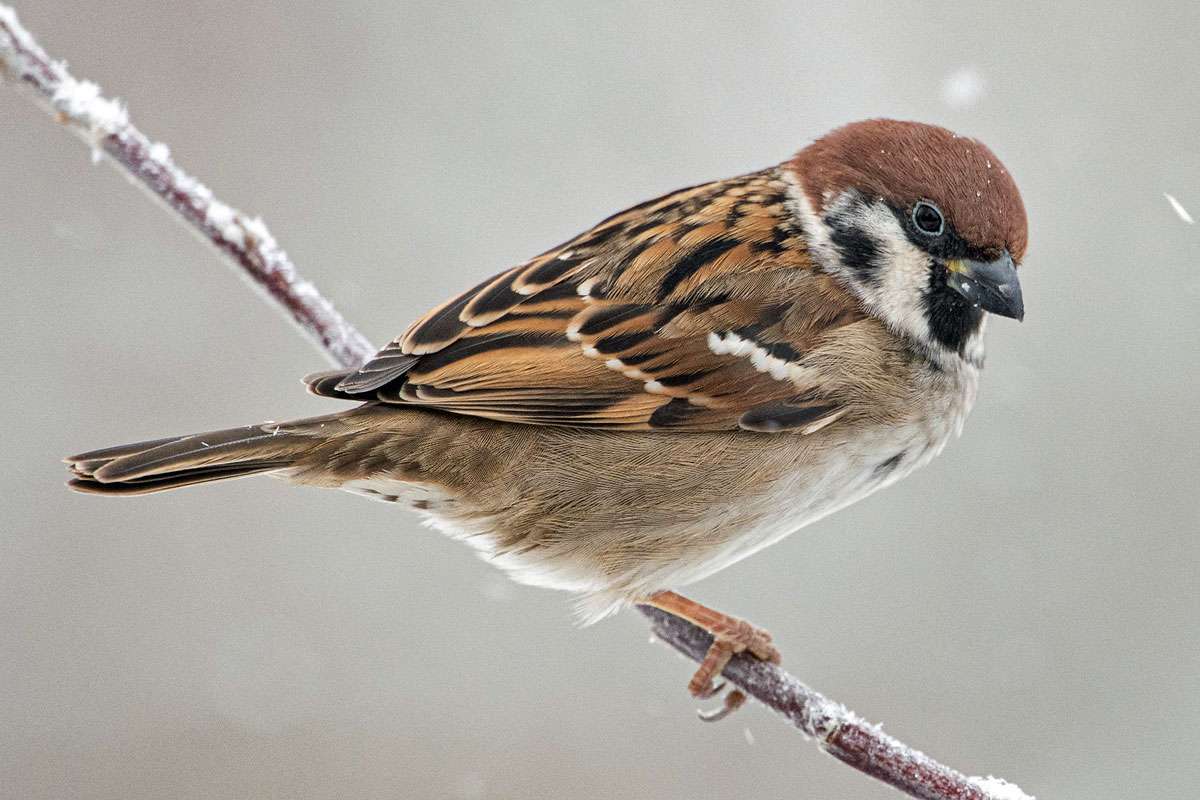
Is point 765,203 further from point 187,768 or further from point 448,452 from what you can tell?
point 187,768

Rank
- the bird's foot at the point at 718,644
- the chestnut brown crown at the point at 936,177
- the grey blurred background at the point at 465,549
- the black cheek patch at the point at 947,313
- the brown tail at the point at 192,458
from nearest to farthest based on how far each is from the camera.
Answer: the brown tail at the point at 192,458
the chestnut brown crown at the point at 936,177
the black cheek patch at the point at 947,313
the bird's foot at the point at 718,644
the grey blurred background at the point at 465,549

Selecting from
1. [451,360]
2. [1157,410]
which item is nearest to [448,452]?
[451,360]

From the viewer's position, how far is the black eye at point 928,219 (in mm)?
2842

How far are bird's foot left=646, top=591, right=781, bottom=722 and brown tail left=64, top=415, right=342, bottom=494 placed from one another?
103 centimetres

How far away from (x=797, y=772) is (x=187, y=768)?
2.46 metres

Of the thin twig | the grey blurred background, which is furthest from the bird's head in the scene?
the grey blurred background

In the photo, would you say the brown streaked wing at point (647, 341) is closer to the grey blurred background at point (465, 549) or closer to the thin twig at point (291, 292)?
the thin twig at point (291, 292)

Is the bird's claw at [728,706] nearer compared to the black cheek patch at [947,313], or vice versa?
the black cheek patch at [947,313]

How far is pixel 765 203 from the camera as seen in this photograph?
10.3 ft

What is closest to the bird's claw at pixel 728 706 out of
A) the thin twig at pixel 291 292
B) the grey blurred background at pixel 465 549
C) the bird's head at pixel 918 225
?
the thin twig at pixel 291 292

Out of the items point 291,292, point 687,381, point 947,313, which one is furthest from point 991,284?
point 291,292

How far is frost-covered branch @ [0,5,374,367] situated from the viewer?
246 cm

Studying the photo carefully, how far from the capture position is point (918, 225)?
2881 millimetres

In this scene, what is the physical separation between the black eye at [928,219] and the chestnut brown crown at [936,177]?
19 millimetres
